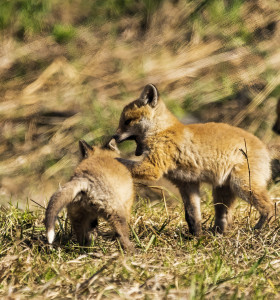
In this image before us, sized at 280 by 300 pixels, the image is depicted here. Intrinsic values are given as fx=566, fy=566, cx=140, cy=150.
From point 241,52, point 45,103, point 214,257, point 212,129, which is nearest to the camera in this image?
point 214,257

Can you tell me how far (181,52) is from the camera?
11711 millimetres

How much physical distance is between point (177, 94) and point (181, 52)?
126 cm

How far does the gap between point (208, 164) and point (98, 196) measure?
1.58 m

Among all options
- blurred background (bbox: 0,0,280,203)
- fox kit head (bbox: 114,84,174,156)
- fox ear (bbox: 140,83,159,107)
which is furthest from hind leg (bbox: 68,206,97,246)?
blurred background (bbox: 0,0,280,203)

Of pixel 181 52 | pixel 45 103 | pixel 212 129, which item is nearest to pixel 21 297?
pixel 212 129

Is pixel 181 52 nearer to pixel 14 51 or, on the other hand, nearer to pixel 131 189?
pixel 14 51

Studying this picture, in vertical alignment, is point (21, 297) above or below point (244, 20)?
below

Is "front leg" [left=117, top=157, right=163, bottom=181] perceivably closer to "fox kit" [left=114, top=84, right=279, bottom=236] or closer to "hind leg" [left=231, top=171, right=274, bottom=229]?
"fox kit" [left=114, top=84, right=279, bottom=236]

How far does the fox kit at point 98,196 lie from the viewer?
5086mm

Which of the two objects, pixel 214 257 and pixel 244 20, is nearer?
pixel 214 257

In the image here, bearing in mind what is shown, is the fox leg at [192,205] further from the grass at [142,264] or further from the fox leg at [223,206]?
the fox leg at [223,206]

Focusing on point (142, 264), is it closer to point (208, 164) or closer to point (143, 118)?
point (208, 164)

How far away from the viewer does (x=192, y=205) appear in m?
6.38

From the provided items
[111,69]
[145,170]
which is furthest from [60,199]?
[111,69]
